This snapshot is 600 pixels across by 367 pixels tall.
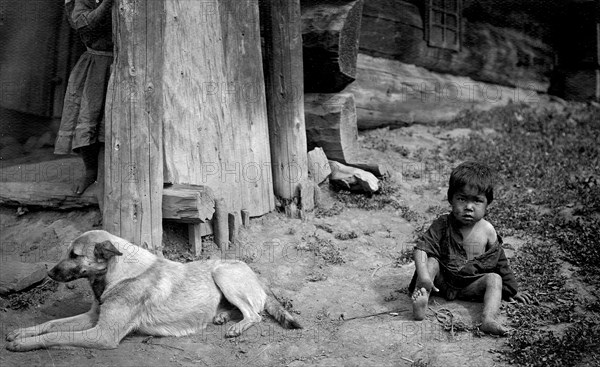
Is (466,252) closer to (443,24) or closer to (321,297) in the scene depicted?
(321,297)

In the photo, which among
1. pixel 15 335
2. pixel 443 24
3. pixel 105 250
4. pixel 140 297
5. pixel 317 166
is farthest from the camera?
pixel 443 24

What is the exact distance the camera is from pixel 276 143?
827 cm

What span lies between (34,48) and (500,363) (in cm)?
764

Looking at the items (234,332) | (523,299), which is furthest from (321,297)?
(523,299)

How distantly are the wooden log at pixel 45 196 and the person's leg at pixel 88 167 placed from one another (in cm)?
6

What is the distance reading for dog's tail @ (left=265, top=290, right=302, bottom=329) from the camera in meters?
6.02

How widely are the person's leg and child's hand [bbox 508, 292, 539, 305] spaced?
171 inches

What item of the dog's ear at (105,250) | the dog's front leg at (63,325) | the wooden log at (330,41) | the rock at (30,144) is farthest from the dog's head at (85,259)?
the rock at (30,144)

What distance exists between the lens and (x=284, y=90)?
820 centimetres

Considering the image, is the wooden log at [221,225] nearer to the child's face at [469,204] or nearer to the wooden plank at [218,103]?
the wooden plank at [218,103]

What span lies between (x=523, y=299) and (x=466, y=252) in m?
0.62

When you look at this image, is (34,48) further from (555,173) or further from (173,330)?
(555,173)

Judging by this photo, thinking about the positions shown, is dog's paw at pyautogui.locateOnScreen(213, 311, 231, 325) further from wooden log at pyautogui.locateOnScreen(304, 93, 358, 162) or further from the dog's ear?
wooden log at pyautogui.locateOnScreen(304, 93, 358, 162)

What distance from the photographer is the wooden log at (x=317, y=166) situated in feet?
28.1
